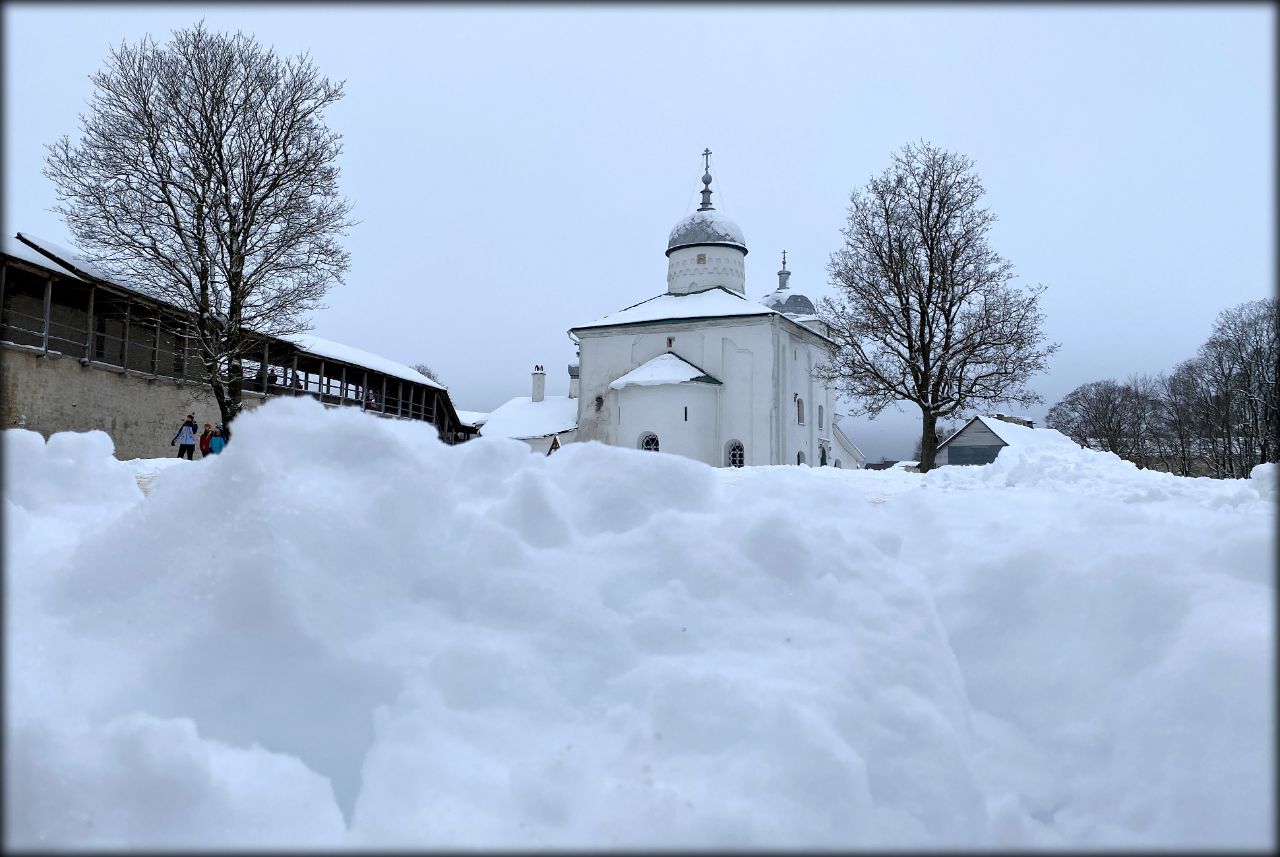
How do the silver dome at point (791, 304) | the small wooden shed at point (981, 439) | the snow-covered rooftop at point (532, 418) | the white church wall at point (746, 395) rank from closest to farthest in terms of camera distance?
1. the white church wall at point (746, 395)
2. the snow-covered rooftop at point (532, 418)
3. the silver dome at point (791, 304)
4. the small wooden shed at point (981, 439)

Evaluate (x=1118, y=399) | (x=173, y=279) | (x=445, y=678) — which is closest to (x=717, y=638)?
(x=445, y=678)

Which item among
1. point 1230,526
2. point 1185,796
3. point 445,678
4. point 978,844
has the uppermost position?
point 1230,526

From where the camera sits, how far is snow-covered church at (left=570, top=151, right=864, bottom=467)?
28.2 metres

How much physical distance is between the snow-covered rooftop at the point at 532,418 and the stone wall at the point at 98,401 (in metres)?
16.2

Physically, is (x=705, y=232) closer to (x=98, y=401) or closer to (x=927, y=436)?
(x=927, y=436)

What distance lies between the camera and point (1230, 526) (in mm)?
3734

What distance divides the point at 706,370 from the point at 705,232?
7.64 metres

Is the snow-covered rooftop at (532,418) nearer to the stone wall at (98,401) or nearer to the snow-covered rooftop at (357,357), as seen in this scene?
the snow-covered rooftop at (357,357)

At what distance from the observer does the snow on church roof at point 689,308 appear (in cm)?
2982

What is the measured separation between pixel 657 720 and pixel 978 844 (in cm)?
117

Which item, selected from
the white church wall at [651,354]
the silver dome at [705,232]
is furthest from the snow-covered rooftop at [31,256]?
the silver dome at [705,232]

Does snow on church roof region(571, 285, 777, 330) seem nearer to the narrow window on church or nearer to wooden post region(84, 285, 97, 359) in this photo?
the narrow window on church

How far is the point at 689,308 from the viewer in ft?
103

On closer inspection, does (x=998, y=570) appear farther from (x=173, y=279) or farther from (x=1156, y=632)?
(x=173, y=279)
